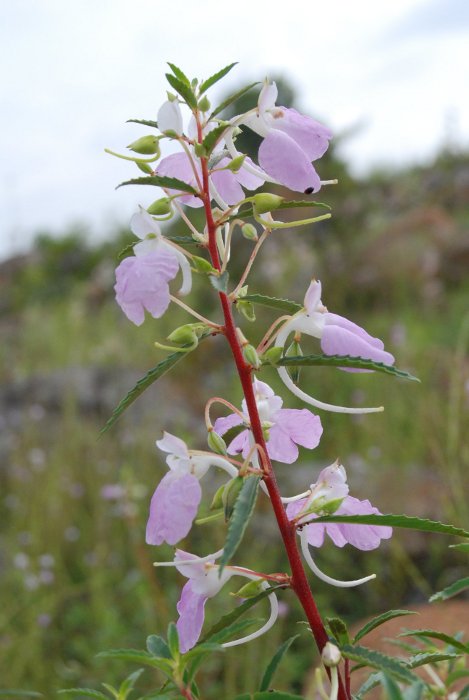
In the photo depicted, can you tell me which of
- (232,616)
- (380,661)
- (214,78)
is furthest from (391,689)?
(214,78)

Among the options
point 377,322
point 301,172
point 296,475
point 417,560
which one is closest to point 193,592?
point 301,172

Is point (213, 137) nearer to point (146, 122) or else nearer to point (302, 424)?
point (146, 122)

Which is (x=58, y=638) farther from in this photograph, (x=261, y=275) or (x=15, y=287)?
(x=15, y=287)

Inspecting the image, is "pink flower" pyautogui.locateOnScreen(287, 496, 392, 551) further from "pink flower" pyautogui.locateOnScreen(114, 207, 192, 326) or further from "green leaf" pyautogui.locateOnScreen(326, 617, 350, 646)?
"pink flower" pyautogui.locateOnScreen(114, 207, 192, 326)

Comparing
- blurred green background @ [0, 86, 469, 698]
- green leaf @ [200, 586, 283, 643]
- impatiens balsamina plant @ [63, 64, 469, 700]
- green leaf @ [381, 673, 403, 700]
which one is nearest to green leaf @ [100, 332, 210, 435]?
impatiens balsamina plant @ [63, 64, 469, 700]

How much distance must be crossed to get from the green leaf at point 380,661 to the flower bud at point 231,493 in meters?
0.18

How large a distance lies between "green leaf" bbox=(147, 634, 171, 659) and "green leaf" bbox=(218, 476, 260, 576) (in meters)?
0.18

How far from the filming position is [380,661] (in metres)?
0.80

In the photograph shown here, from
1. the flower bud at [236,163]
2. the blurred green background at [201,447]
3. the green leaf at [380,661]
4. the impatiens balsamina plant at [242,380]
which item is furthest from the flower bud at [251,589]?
the blurred green background at [201,447]

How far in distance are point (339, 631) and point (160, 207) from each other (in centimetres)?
47

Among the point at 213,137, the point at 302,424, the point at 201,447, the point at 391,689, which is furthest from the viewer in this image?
the point at 201,447

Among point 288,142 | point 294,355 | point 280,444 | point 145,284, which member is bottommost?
point 280,444

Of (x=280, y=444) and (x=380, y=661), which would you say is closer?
(x=380, y=661)

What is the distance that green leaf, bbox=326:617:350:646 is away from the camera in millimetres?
868
